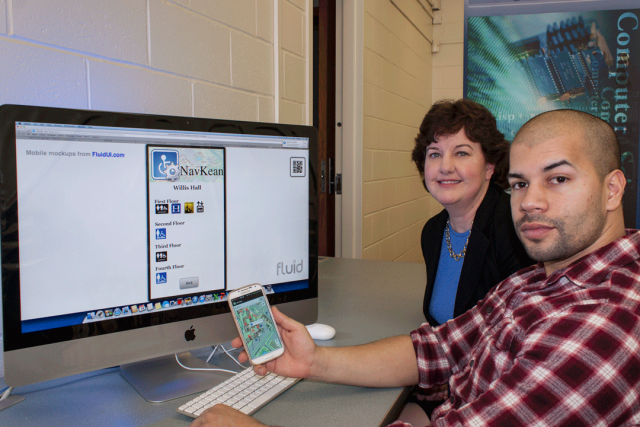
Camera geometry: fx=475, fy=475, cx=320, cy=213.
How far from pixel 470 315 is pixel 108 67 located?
3.21 feet

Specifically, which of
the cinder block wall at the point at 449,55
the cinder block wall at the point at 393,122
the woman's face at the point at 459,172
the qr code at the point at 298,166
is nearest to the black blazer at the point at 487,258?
the woman's face at the point at 459,172

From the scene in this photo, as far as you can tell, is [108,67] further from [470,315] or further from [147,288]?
[470,315]

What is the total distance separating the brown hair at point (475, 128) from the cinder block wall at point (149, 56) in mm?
603

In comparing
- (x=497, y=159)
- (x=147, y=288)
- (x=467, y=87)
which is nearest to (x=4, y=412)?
(x=147, y=288)

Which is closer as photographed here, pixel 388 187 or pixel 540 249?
pixel 540 249

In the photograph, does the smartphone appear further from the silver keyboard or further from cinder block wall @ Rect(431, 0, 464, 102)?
cinder block wall @ Rect(431, 0, 464, 102)

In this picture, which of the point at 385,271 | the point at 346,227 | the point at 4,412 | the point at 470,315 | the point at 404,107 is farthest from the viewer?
the point at 404,107

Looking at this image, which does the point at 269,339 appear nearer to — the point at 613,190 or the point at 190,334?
the point at 190,334

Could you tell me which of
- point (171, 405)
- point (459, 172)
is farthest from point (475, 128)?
point (171, 405)

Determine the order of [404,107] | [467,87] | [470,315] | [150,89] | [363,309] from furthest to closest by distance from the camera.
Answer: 1. [404,107]
2. [467,87]
3. [363,309]
4. [150,89]
5. [470,315]

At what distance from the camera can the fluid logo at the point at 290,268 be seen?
983 mm

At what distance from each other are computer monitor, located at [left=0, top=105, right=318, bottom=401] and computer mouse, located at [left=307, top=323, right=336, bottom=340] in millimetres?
69

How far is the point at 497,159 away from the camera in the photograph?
1583 mm

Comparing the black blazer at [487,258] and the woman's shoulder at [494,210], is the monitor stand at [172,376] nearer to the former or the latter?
the black blazer at [487,258]
